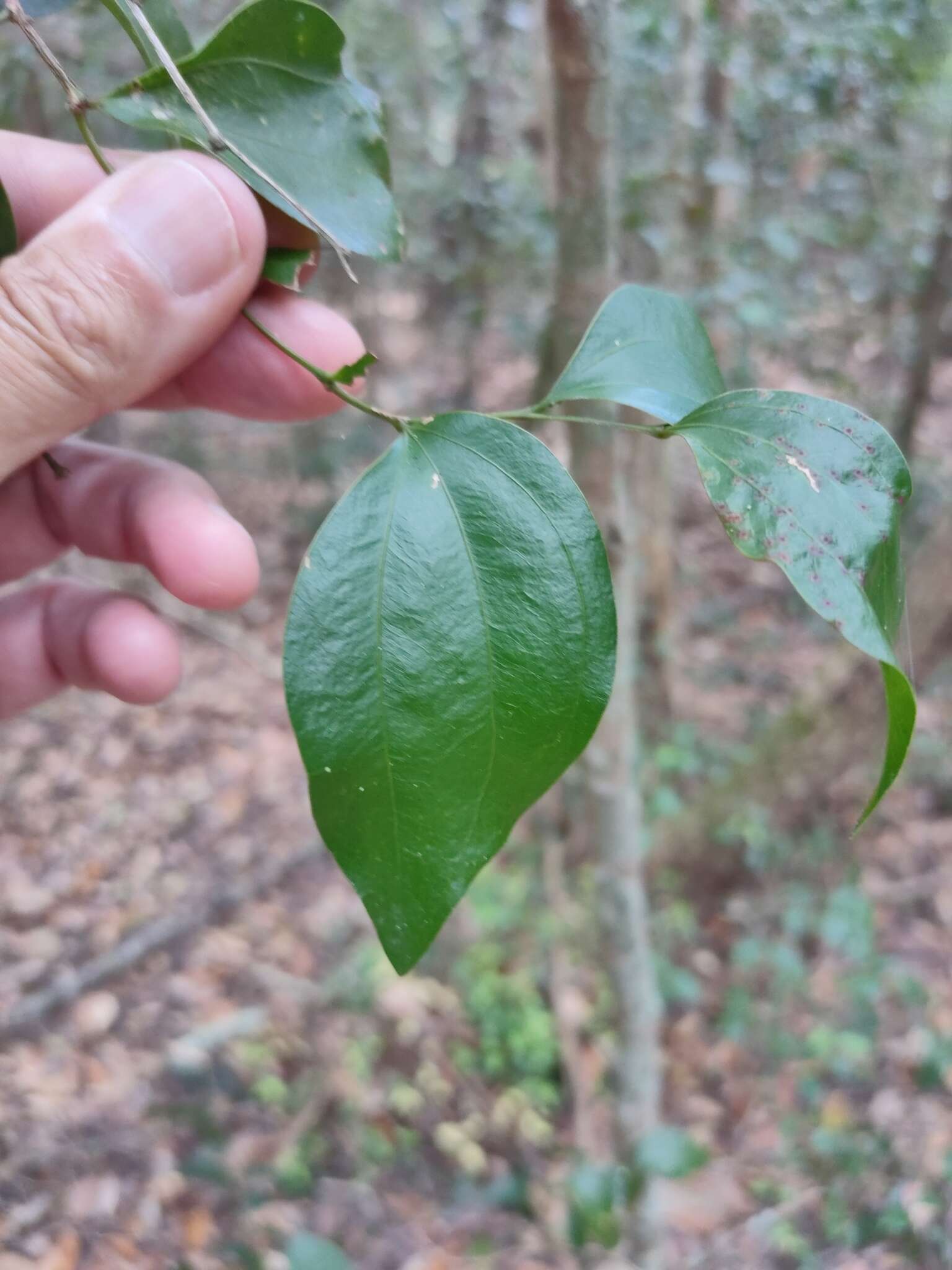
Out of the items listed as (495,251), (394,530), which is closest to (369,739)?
(394,530)

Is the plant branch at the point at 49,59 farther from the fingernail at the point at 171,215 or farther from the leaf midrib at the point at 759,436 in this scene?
the leaf midrib at the point at 759,436

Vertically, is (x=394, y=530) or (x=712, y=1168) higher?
(x=394, y=530)

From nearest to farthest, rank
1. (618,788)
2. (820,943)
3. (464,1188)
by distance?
1. (618,788)
2. (464,1188)
3. (820,943)

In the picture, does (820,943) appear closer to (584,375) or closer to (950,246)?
(584,375)

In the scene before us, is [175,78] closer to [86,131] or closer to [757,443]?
[86,131]

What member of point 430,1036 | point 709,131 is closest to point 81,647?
point 430,1036

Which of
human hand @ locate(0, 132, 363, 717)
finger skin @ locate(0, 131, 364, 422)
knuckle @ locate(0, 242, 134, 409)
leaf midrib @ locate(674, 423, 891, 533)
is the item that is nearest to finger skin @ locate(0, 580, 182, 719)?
human hand @ locate(0, 132, 363, 717)
